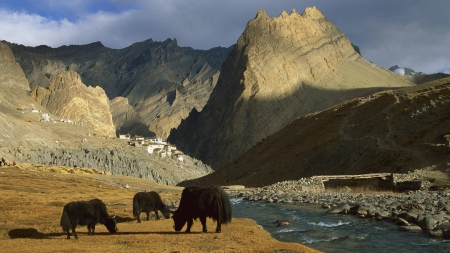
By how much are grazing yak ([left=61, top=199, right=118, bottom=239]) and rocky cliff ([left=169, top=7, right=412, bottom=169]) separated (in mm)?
139247

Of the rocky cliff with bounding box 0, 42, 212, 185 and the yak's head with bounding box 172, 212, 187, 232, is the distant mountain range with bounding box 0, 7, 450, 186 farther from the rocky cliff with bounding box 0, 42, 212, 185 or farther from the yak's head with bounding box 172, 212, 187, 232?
the yak's head with bounding box 172, 212, 187, 232

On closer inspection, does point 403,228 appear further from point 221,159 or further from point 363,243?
point 221,159

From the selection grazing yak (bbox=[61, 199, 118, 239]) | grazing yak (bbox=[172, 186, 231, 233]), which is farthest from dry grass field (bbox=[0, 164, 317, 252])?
grazing yak (bbox=[172, 186, 231, 233])

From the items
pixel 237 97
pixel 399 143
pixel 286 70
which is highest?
pixel 286 70

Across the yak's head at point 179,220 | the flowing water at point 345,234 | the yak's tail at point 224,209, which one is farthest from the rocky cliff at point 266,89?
the yak's tail at point 224,209

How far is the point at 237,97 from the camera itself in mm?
176750

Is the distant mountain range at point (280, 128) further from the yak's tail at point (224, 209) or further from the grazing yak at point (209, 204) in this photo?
the grazing yak at point (209, 204)

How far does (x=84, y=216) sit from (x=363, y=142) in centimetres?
5254

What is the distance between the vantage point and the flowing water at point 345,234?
18.4 m

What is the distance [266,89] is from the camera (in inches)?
6806

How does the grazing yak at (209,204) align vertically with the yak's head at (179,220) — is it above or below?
above

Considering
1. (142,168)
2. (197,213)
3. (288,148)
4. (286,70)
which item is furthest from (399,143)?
(286,70)

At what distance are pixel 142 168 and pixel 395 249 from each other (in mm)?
114417

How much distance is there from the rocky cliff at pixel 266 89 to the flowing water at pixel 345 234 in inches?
5200
